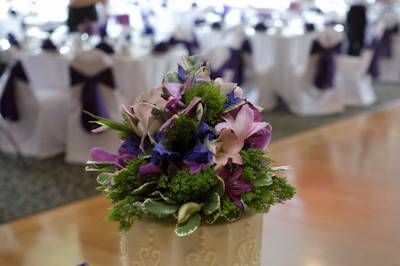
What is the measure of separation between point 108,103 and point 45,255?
1.70 metres

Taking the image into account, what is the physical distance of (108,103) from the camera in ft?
13.9

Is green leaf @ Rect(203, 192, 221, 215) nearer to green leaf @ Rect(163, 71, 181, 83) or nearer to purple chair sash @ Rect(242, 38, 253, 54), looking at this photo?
green leaf @ Rect(163, 71, 181, 83)

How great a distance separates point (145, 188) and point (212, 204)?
0.11 m

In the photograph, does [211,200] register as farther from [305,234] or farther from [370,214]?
[370,214]

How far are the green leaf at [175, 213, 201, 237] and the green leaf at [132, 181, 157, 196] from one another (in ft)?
0.28

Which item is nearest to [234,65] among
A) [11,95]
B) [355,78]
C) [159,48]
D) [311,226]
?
[159,48]

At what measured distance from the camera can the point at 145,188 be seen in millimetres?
903

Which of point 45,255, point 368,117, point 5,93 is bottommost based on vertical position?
point 368,117

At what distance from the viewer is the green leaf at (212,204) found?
868 mm

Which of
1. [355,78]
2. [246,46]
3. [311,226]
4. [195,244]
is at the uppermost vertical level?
[195,244]

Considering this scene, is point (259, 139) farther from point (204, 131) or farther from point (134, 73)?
point (134, 73)

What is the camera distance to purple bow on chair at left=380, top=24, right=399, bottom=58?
A: 7.34 m

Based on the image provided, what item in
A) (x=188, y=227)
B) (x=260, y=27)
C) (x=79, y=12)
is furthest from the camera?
(x=79, y=12)

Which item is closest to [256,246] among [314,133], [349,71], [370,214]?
[370,214]
